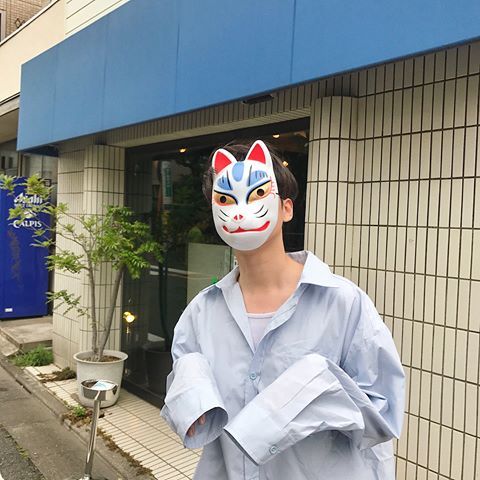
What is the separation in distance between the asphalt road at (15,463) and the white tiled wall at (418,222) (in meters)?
3.02

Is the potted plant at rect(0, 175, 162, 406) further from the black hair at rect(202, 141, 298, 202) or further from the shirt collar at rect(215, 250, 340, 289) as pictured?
the shirt collar at rect(215, 250, 340, 289)

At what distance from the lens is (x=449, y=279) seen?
9.60ft

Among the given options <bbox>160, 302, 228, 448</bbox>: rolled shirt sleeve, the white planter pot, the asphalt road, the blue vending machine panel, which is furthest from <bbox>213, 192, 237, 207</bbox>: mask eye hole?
the blue vending machine panel

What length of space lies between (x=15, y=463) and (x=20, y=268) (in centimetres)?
547

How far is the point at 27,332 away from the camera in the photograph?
845cm

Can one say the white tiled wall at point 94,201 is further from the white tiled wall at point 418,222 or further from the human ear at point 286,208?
the human ear at point 286,208

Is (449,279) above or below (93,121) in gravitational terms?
below

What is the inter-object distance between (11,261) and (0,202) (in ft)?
3.63

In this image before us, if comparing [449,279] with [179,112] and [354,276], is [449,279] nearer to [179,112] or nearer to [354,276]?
[354,276]

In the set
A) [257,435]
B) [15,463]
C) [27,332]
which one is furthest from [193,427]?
[27,332]

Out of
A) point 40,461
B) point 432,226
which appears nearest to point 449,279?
point 432,226

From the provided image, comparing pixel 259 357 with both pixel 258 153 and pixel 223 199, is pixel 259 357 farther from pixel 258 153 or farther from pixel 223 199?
pixel 258 153

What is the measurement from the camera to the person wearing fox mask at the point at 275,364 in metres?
1.52

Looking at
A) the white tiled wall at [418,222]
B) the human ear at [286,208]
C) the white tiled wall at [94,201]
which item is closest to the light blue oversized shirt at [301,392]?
the human ear at [286,208]
